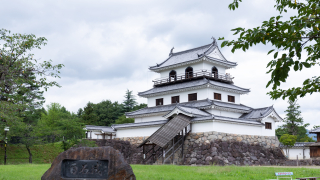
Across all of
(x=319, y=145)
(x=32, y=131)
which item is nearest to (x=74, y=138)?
(x=32, y=131)

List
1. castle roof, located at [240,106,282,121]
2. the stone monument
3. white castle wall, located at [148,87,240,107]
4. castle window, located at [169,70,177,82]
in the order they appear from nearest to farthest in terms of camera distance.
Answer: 1. the stone monument
2. castle roof, located at [240,106,282,121]
3. white castle wall, located at [148,87,240,107]
4. castle window, located at [169,70,177,82]

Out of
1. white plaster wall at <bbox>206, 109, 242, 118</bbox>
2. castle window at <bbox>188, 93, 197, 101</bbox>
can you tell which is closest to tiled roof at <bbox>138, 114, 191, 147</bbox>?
white plaster wall at <bbox>206, 109, 242, 118</bbox>

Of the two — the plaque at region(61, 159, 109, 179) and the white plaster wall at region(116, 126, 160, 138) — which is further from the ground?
the white plaster wall at region(116, 126, 160, 138)

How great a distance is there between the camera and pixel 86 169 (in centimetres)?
969

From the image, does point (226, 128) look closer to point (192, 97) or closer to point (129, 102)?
point (192, 97)

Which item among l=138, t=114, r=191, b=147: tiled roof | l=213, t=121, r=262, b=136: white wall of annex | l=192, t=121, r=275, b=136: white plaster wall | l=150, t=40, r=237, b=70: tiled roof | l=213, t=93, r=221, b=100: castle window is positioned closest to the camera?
l=138, t=114, r=191, b=147: tiled roof

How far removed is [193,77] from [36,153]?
19.1 meters

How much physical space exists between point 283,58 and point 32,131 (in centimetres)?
2701

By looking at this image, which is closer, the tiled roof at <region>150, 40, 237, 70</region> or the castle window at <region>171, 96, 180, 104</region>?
the castle window at <region>171, 96, 180, 104</region>

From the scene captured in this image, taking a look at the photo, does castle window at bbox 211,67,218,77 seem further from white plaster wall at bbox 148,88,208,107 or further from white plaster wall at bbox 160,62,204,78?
white plaster wall at bbox 148,88,208,107

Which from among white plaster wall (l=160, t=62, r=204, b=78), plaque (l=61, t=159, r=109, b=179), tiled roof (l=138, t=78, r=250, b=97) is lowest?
plaque (l=61, t=159, r=109, b=179)

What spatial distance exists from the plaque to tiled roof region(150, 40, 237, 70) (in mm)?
24246

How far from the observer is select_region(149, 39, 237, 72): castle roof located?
33291mm

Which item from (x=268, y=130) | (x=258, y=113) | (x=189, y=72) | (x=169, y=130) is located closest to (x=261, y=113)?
(x=258, y=113)
